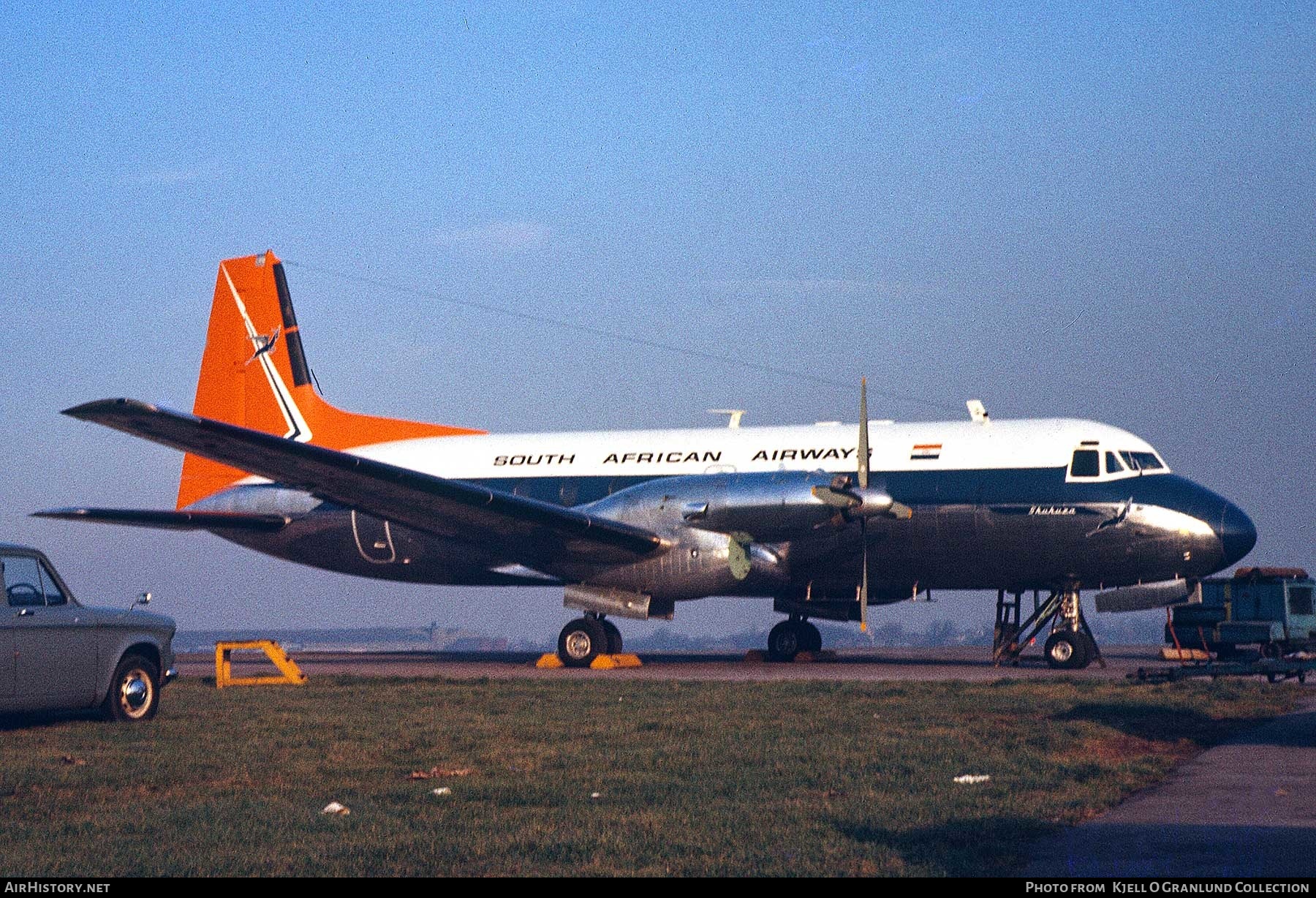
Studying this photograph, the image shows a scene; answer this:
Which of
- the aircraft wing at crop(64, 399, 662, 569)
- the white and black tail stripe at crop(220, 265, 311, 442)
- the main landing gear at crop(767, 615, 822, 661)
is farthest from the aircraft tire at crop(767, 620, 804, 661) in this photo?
the white and black tail stripe at crop(220, 265, 311, 442)

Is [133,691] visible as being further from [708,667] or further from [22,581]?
[708,667]

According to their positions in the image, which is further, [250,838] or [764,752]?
[764,752]

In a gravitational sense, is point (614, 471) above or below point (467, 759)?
above

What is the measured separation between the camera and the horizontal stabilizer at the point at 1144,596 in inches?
933

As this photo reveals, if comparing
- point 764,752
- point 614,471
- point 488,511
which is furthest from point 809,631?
point 764,752

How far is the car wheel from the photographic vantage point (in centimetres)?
1373

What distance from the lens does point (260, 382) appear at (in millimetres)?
29125

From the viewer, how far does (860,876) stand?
6.83 m

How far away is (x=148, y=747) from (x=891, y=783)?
21.2 feet

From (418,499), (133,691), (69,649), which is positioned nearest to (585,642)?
(418,499)

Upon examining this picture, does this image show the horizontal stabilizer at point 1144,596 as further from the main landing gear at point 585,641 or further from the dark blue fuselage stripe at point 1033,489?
the main landing gear at point 585,641

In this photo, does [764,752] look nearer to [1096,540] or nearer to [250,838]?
[250,838]

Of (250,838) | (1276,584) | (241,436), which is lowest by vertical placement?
(250,838)

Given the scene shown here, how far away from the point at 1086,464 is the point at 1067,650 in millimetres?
3163
